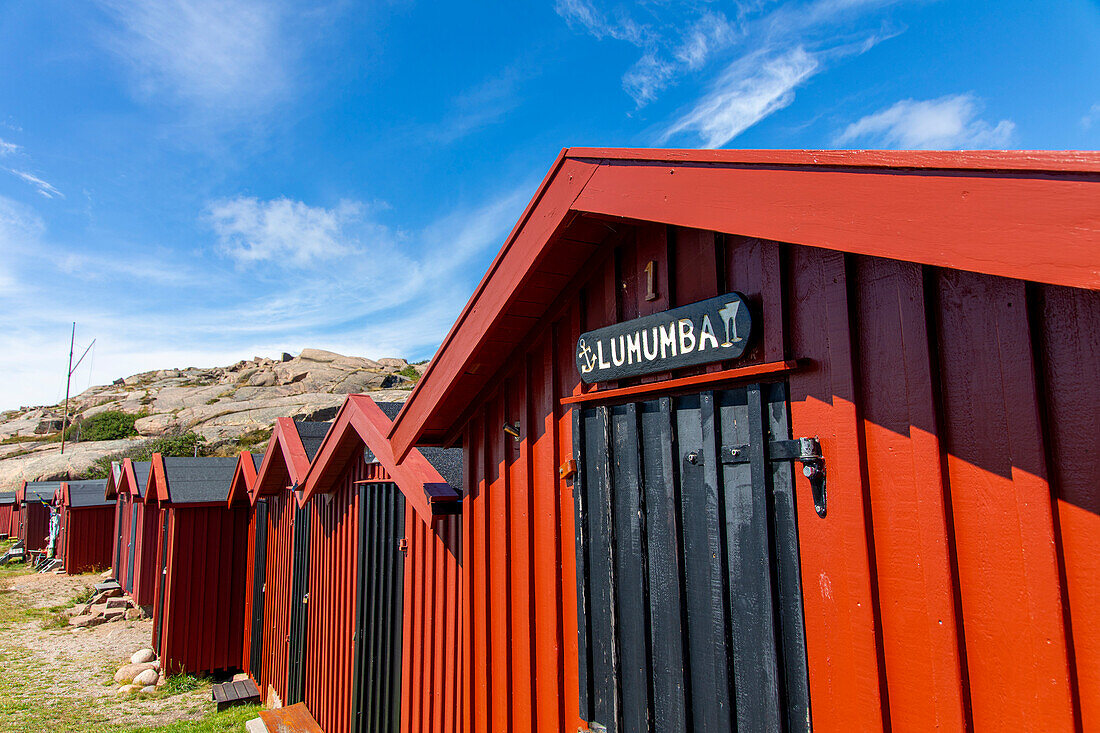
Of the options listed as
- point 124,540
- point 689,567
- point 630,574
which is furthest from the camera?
point 124,540

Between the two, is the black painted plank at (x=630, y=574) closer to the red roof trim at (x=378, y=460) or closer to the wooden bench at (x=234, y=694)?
the red roof trim at (x=378, y=460)

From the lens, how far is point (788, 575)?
8.27ft

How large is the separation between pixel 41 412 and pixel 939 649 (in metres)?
87.8

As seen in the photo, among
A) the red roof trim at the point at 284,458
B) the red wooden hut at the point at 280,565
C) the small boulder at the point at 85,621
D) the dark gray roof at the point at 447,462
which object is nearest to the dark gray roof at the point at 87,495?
the small boulder at the point at 85,621

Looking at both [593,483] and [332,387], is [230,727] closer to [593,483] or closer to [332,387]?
[593,483]

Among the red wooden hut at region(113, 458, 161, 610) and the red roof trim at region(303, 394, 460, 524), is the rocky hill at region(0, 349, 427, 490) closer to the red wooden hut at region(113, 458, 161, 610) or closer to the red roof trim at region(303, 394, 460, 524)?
the red wooden hut at region(113, 458, 161, 610)

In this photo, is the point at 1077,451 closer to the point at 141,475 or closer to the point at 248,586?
the point at 248,586

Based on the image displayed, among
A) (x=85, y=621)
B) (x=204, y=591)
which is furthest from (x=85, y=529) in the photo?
(x=204, y=591)

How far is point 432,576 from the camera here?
16.6 feet

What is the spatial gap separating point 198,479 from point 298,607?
5.56 metres

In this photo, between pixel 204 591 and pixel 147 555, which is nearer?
pixel 204 591

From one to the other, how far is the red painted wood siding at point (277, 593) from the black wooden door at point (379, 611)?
334cm

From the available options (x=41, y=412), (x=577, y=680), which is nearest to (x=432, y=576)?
(x=577, y=680)

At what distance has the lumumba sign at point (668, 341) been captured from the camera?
108 inches
